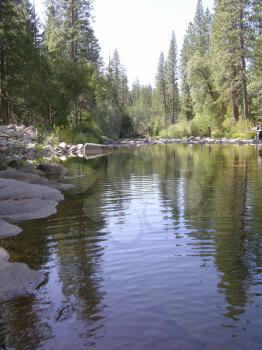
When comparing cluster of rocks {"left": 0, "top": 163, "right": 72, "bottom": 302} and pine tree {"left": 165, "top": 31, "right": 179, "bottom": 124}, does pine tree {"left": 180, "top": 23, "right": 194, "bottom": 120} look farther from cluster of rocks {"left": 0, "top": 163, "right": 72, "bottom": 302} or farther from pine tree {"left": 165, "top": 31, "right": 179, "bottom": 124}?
cluster of rocks {"left": 0, "top": 163, "right": 72, "bottom": 302}

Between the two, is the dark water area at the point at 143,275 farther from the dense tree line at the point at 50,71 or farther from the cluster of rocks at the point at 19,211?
the dense tree line at the point at 50,71

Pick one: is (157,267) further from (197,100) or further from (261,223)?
(197,100)

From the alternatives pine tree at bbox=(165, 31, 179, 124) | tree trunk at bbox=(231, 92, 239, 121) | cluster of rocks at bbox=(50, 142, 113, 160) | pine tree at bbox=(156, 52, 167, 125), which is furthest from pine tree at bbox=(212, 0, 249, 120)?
pine tree at bbox=(156, 52, 167, 125)

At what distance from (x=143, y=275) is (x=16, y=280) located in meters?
1.83

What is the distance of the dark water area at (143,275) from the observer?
4.86 metres

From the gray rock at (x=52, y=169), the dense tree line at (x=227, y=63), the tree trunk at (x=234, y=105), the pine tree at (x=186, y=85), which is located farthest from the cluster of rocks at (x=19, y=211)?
the pine tree at (x=186, y=85)

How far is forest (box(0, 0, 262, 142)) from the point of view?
1462 inches

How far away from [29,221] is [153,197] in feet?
13.8

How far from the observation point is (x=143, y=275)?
668 centimetres

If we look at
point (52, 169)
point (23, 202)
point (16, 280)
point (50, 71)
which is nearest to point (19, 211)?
point (23, 202)

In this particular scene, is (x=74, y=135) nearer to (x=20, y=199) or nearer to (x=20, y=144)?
(x=20, y=144)

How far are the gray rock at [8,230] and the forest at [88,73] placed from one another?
2813cm

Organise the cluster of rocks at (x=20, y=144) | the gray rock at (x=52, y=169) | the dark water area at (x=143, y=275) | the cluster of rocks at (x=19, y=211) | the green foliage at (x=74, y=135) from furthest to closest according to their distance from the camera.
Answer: the green foliage at (x=74, y=135), the cluster of rocks at (x=20, y=144), the gray rock at (x=52, y=169), the cluster of rocks at (x=19, y=211), the dark water area at (x=143, y=275)

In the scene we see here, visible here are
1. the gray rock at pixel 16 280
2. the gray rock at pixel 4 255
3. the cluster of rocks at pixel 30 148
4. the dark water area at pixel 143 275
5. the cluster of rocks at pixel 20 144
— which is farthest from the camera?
the cluster of rocks at pixel 30 148
